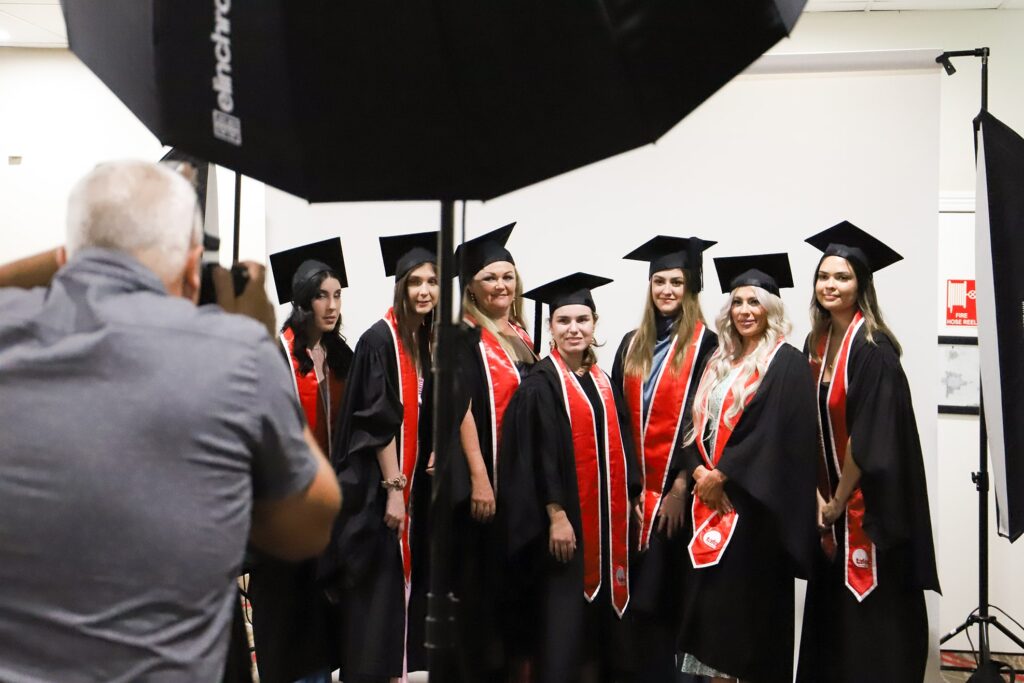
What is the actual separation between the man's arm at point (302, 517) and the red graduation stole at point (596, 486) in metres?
2.86

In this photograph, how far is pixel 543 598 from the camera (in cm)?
409

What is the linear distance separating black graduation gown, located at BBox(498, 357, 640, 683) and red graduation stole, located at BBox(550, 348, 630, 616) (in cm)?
4

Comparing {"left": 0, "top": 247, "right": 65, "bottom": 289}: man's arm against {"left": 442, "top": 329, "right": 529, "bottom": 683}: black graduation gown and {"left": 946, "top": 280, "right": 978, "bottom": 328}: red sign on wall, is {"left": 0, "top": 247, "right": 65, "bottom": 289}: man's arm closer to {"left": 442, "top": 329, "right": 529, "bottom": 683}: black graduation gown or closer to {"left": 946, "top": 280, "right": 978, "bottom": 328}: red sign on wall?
{"left": 442, "top": 329, "right": 529, "bottom": 683}: black graduation gown

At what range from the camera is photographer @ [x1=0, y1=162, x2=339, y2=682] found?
120 centimetres

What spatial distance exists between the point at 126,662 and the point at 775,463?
3.21 metres

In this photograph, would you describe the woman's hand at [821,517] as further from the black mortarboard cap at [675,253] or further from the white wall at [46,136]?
the white wall at [46,136]

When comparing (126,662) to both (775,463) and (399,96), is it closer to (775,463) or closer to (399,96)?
(399,96)

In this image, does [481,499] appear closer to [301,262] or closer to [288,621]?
[288,621]

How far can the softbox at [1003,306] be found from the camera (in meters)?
4.20

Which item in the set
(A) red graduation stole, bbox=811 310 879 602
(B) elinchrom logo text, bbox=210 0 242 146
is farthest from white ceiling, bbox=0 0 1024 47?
(B) elinchrom logo text, bbox=210 0 242 146

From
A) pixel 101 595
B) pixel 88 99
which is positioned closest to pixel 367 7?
pixel 101 595

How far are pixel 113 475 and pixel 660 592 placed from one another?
3467 millimetres

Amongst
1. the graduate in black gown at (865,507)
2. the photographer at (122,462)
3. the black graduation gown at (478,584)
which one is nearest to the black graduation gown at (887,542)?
the graduate in black gown at (865,507)

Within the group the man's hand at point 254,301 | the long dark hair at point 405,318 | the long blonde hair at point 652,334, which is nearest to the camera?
the man's hand at point 254,301
